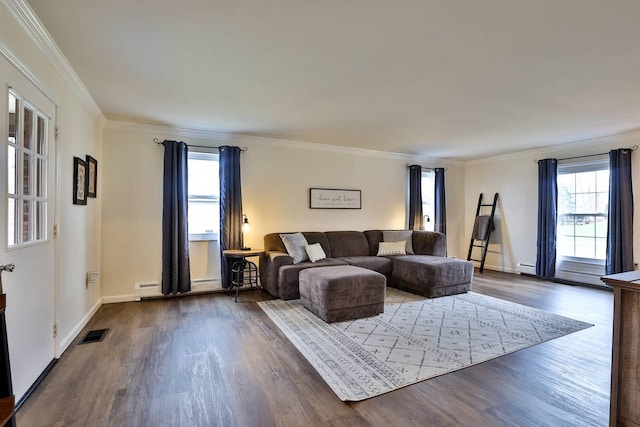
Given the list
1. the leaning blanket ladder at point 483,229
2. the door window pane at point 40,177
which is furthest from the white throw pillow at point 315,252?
the leaning blanket ladder at point 483,229

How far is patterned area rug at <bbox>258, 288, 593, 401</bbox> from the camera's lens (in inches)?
91.8

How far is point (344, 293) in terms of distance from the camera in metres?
3.44

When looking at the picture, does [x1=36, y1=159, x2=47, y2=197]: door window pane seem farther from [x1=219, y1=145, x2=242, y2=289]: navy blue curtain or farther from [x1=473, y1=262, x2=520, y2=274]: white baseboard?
[x1=473, y1=262, x2=520, y2=274]: white baseboard

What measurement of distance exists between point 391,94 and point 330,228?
294 centimetres

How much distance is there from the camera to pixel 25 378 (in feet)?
6.58

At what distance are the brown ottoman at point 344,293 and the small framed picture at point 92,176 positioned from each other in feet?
8.67

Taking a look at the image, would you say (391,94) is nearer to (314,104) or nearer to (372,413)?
(314,104)

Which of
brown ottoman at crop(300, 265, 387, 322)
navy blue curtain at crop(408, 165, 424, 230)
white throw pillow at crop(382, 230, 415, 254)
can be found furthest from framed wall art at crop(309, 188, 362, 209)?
brown ottoman at crop(300, 265, 387, 322)

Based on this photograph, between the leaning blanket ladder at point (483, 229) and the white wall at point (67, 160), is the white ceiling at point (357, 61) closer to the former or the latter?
the white wall at point (67, 160)

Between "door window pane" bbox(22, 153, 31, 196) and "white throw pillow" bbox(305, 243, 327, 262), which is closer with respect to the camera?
"door window pane" bbox(22, 153, 31, 196)

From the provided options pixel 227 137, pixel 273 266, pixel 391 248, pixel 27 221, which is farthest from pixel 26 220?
pixel 391 248

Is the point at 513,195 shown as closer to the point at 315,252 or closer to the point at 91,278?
the point at 315,252

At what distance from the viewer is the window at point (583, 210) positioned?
5055 millimetres

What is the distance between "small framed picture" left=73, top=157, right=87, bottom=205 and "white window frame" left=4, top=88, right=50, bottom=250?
68 centimetres
